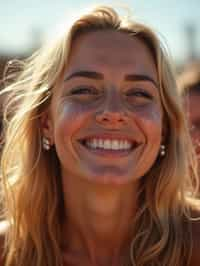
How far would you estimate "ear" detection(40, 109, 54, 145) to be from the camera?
10.7 feet

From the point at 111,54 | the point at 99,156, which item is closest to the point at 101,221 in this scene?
the point at 99,156

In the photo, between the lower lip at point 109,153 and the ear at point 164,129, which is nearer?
the lower lip at point 109,153

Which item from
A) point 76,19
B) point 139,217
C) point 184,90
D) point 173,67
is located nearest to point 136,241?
point 139,217

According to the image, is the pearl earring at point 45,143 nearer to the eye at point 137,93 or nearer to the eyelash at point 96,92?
the eyelash at point 96,92

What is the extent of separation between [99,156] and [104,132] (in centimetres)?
11

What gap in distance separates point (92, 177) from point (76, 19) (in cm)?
79

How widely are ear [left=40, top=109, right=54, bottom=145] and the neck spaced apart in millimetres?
220

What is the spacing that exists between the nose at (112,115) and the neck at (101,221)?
0.36 meters

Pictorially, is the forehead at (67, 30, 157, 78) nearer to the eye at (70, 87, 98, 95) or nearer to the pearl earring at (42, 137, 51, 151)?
the eye at (70, 87, 98, 95)

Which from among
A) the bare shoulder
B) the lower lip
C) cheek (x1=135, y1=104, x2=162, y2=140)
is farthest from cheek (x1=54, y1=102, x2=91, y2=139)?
the bare shoulder

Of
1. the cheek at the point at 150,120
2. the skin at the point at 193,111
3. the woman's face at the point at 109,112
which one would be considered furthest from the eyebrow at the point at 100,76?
the skin at the point at 193,111

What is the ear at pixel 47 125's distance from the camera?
128 inches

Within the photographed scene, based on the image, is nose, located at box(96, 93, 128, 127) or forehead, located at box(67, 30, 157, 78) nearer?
nose, located at box(96, 93, 128, 127)

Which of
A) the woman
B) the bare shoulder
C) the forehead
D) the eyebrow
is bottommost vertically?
the bare shoulder
